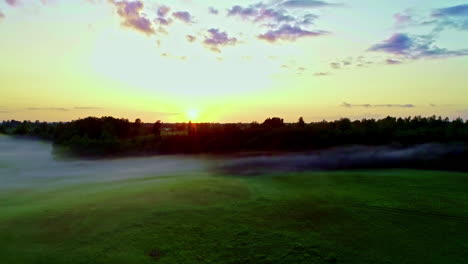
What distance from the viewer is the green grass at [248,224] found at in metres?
9.09

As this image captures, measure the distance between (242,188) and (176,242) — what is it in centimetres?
659

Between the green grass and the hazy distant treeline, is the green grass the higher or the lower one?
the lower one

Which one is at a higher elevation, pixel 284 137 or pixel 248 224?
pixel 284 137

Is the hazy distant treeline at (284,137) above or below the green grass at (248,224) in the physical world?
above

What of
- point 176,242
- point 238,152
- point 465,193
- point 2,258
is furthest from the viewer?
point 238,152

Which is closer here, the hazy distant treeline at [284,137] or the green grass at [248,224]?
the green grass at [248,224]

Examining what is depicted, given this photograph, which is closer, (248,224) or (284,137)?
(248,224)

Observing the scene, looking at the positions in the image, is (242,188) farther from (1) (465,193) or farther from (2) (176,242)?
(1) (465,193)

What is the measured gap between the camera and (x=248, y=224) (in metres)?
10.9

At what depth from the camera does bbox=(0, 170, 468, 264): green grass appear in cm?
909

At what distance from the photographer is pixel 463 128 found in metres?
22.8

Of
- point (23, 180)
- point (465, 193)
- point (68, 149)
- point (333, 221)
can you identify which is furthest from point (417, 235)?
point (68, 149)

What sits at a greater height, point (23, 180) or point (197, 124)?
point (197, 124)

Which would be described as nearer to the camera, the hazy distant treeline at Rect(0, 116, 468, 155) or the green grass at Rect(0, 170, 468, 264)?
the green grass at Rect(0, 170, 468, 264)
